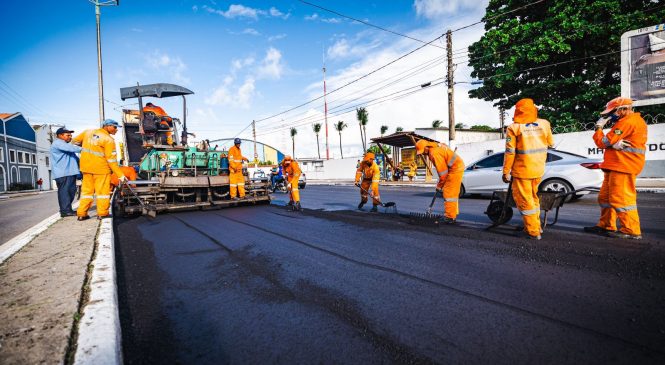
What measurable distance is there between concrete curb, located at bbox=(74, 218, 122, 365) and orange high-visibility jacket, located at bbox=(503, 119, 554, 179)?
435cm

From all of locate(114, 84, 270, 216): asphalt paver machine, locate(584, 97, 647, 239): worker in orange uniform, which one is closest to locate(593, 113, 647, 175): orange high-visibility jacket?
locate(584, 97, 647, 239): worker in orange uniform

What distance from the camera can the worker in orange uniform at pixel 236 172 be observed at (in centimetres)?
833

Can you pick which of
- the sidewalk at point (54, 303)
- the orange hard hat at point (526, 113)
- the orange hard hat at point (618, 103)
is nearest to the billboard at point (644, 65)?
the orange hard hat at point (618, 103)

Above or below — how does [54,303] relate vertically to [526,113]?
below

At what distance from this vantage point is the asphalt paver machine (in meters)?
7.34

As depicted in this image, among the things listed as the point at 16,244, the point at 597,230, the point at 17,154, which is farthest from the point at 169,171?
the point at 17,154

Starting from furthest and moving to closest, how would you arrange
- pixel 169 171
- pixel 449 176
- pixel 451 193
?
pixel 169 171, pixel 449 176, pixel 451 193

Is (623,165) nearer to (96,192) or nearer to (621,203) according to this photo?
(621,203)

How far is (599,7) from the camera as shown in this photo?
1524 cm

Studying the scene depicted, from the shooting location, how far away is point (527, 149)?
156 inches

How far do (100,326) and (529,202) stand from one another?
4419 mm

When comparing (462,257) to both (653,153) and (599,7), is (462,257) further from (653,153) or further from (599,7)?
(599,7)

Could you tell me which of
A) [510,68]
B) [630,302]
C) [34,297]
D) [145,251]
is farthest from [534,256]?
[510,68]

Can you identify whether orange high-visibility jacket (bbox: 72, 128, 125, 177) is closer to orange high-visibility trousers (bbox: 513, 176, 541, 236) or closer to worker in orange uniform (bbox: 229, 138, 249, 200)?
worker in orange uniform (bbox: 229, 138, 249, 200)
